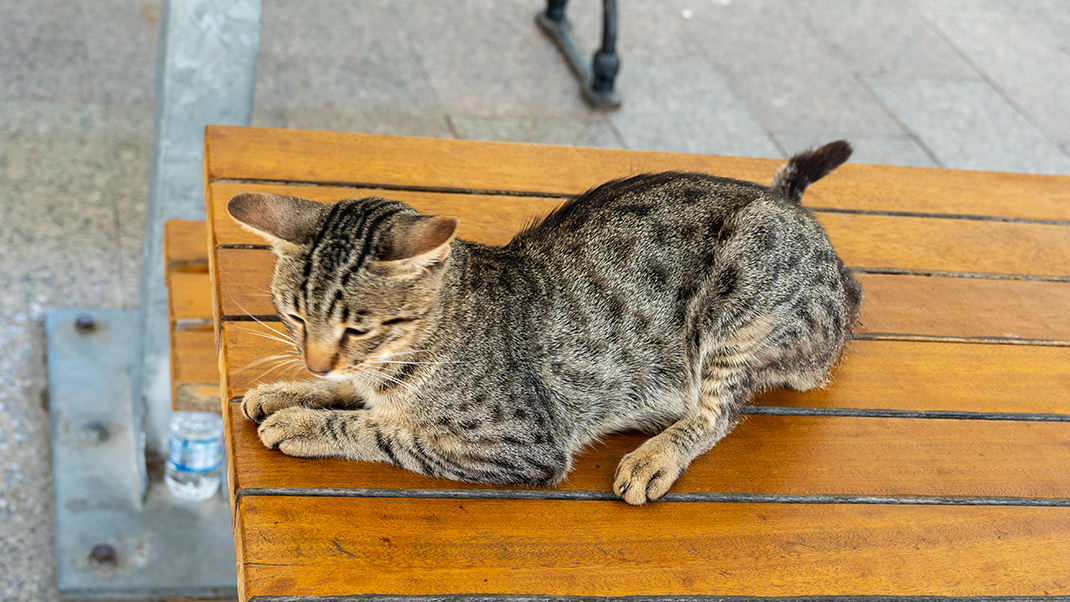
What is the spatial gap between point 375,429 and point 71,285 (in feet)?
Answer: 7.42

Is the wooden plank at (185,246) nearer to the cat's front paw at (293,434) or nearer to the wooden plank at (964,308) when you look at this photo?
the cat's front paw at (293,434)

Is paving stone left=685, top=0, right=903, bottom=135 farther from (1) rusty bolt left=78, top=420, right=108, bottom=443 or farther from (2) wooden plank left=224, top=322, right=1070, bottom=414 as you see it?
(1) rusty bolt left=78, top=420, right=108, bottom=443

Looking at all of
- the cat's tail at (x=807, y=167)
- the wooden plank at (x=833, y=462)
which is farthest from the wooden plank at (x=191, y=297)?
the cat's tail at (x=807, y=167)

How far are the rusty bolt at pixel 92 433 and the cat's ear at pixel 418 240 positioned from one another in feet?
6.25

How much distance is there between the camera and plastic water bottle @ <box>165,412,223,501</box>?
3.00m

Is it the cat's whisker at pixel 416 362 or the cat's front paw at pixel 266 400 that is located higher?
the cat's whisker at pixel 416 362

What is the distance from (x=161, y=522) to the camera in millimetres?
3127

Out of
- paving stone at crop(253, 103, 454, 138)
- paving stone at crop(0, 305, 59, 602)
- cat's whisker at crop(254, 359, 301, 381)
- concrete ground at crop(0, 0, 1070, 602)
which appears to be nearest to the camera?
cat's whisker at crop(254, 359, 301, 381)

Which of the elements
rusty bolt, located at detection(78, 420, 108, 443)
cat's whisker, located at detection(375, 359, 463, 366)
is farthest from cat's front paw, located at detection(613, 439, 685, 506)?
rusty bolt, located at detection(78, 420, 108, 443)

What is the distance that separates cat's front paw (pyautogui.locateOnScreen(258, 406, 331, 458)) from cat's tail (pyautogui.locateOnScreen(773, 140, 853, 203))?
1180 mm

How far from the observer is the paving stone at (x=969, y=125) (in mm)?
4598

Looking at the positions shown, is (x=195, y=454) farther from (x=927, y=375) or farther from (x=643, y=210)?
(x=927, y=375)

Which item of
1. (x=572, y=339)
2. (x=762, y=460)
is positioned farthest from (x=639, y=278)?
(x=762, y=460)

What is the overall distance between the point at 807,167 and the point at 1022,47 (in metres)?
3.77
